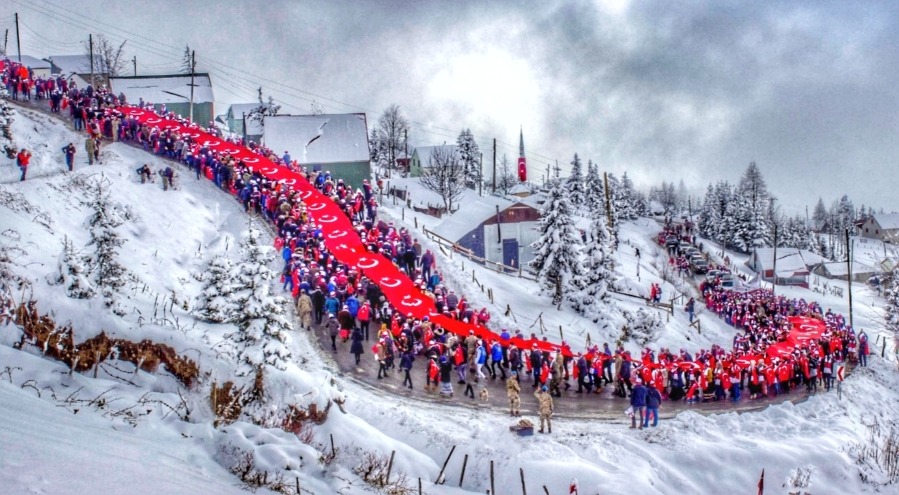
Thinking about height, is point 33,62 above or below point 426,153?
above

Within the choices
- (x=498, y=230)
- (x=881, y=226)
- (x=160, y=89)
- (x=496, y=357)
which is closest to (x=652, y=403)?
(x=496, y=357)

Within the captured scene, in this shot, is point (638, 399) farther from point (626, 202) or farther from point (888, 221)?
point (888, 221)

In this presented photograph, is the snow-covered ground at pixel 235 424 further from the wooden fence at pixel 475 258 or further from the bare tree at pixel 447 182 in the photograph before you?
the bare tree at pixel 447 182

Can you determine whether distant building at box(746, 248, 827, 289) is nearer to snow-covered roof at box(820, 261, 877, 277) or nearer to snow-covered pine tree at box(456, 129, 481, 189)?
snow-covered roof at box(820, 261, 877, 277)

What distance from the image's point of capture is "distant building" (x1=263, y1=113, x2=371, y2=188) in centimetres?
4947

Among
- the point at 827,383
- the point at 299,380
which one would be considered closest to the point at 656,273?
the point at 827,383

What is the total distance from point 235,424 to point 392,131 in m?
86.4

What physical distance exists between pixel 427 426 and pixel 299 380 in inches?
171

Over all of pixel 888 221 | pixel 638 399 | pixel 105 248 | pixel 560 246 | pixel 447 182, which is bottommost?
pixel 638 399

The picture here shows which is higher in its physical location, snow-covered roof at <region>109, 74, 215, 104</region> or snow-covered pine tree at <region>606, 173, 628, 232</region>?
snow-covered roof at <region>109, 74, 215, 104</region>

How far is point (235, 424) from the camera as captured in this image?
458 inches

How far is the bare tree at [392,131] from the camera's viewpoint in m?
97.4

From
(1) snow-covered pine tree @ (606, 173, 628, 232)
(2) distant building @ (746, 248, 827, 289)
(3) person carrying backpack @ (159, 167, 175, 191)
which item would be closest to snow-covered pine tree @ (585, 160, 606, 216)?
(1) snow-covered pine tree @ (606, 173, 628, 232)

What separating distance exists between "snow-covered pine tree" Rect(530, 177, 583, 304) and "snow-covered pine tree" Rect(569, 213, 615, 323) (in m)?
0.62
